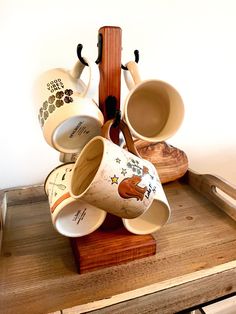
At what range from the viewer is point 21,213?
0.72m

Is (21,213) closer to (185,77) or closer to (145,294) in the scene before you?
(145,294)

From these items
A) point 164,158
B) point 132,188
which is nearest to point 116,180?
point 132,188

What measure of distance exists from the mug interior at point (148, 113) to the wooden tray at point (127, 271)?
24 centimetres

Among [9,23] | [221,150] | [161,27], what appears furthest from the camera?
[221,150]

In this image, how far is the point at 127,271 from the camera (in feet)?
1.75

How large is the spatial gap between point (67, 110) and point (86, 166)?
10 centimetres

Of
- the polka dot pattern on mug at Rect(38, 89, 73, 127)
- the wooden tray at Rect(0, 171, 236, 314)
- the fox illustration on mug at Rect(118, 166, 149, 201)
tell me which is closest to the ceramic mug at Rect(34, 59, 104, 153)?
the polka dot pattern on mug at Rect(38, 89, 73, 127)

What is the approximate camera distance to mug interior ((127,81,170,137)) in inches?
20.7

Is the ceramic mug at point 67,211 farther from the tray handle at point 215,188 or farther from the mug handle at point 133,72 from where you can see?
the tray handle at point 215,188

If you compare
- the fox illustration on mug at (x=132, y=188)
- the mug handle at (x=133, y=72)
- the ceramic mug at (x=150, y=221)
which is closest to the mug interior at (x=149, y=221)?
the ceramic mug at (x=150, y=221)

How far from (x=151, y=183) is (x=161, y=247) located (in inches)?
7.6

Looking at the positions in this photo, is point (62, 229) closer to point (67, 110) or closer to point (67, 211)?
point (67, 211)

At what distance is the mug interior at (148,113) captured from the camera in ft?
1.73

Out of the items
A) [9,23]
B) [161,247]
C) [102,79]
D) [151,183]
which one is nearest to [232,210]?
[161,247]
